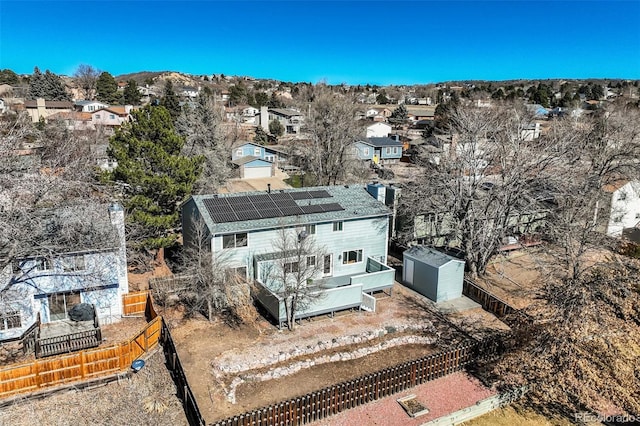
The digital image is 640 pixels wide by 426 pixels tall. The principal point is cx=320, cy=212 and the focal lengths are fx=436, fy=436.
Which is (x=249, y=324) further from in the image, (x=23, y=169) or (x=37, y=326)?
(x=23, y=169)

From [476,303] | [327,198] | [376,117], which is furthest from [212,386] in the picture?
[376,117]

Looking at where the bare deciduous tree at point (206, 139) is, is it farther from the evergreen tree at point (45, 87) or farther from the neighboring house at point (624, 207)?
the evergreen tree at point (45, 87)

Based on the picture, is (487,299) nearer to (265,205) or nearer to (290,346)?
(290,346)

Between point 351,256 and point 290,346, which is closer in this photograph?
point 290,346

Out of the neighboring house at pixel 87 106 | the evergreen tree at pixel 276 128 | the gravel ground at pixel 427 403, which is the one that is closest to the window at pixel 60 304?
the gravel ground at pixel 427 403

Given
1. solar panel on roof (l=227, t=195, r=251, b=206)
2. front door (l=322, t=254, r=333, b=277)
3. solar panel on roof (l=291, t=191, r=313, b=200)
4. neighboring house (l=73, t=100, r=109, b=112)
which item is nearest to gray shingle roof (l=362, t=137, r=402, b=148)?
solar panel on roof (l=291, t=191, r=313, b=200)

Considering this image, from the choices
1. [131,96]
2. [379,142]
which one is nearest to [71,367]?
[379,142]
